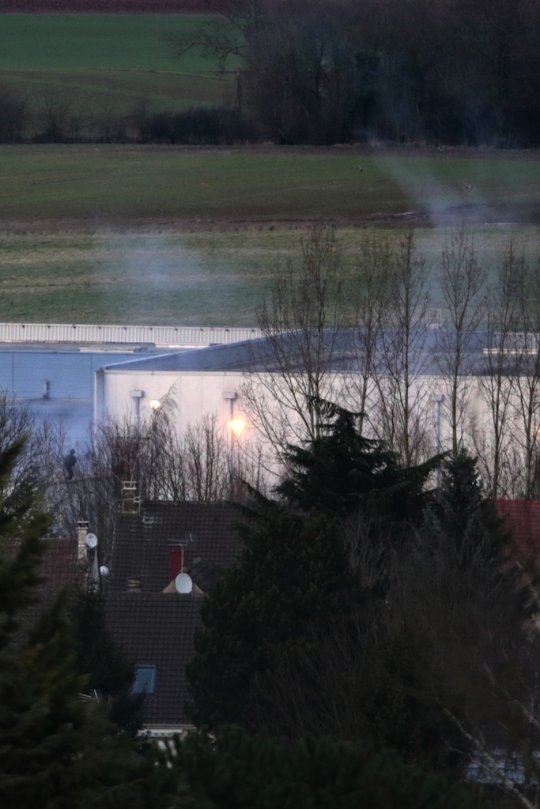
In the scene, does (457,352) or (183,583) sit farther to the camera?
(457,352)

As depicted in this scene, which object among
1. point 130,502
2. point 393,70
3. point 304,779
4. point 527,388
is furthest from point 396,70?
point 304,779

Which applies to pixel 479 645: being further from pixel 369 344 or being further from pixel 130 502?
pixel 369 344

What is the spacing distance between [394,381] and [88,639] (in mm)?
15096

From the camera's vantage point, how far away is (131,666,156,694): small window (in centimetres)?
1404

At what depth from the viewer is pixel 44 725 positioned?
459cm

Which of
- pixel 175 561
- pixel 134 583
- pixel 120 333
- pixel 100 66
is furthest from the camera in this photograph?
pixel 100 66

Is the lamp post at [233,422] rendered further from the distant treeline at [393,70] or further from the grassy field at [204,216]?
the distant treeline at [393,70]

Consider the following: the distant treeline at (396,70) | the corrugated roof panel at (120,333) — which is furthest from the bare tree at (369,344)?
the distant treeline at (396,70)

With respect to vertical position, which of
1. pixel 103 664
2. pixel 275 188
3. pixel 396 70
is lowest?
pixel 103 664

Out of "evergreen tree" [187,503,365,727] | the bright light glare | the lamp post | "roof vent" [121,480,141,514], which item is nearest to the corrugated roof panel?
the lamp post

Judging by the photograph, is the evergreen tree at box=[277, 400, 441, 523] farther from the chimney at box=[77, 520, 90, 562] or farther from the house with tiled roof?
the chimney at box=[77, 520, 90, 562]

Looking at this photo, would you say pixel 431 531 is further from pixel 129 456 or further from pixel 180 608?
pixel 129 456

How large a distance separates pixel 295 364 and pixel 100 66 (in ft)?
150

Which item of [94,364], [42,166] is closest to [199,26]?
[42,166]
